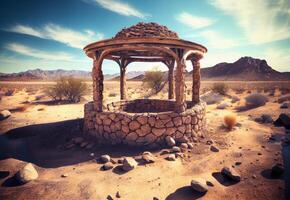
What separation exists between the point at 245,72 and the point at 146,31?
82.1 metres

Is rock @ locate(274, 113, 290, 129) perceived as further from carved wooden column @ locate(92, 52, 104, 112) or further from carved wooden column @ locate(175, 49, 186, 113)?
carved wooden column @ locate(92, 52, 104, 112)

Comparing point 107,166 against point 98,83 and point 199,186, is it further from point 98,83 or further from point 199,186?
point 98,83

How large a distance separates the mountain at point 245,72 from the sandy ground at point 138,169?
72.0 m

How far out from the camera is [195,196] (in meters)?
4.31

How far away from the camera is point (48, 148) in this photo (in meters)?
7.18

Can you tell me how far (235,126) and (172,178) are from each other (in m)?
5.79

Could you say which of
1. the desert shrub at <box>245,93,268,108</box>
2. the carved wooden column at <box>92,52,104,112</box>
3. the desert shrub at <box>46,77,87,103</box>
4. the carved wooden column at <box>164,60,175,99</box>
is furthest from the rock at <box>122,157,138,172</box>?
the desert shrub at <box>46,77,87,103</box>

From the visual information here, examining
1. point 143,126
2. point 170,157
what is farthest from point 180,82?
point 170,157

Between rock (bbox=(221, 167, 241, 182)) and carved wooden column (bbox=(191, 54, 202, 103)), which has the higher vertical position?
carved wooden column (bbox=(191, 54, 202, 103))

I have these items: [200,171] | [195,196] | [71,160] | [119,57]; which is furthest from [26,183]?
[119,57]

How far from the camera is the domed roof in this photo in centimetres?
740

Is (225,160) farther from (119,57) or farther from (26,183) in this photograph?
(119,57)

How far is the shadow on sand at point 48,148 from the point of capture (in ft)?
20.6

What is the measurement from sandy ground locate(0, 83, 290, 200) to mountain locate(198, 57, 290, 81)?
236ft
